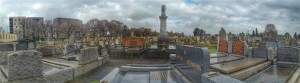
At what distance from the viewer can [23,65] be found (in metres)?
8.15

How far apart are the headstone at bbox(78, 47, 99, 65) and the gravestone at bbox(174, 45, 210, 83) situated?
232 inches

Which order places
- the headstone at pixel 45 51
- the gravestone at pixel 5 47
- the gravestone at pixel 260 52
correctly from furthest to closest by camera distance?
the headstone at pixel 45 51 → the gravestone at pixel 5 47 → the gravestone at pixel 260 52

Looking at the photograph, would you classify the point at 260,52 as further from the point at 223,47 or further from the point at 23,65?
the point at 23,65

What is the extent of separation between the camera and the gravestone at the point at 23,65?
7.84 metres

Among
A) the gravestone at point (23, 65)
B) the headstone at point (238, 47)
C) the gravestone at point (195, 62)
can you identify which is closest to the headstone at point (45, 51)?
the gravestone at point (23, 65)

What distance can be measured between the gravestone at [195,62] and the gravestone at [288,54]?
7.81 meters

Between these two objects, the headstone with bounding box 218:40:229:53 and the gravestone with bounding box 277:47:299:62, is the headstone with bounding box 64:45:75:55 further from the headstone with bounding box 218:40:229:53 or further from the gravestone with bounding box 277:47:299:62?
the gravestone with bounding box 277:47:299:62

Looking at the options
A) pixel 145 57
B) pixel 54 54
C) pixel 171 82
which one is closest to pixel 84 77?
pixel 171 82

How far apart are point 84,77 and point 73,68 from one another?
78 cm

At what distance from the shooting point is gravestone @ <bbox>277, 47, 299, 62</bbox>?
1272 cm

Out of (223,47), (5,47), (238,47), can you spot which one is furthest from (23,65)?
(223,47)

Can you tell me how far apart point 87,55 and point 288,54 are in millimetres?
11350

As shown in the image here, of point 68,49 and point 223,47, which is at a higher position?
point 223,47

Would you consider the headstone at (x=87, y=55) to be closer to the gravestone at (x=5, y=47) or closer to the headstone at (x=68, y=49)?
the headstone at (x=68, y=49)
